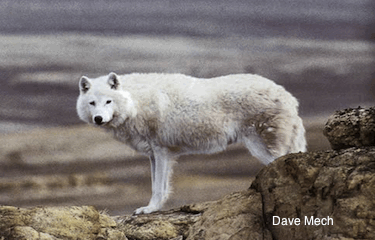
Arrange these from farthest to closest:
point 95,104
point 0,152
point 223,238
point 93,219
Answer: point 0,152 < point 95,104 < point 93,219 < point 223,238

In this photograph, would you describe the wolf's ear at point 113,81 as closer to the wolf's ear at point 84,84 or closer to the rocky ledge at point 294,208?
the wolf's ear at point 84,84

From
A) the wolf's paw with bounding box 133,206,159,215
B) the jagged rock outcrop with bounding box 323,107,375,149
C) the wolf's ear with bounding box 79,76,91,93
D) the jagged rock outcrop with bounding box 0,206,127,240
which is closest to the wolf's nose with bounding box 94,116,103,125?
the wolf's ear with bounding box 79,76,91,93

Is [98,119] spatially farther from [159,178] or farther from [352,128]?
[352,128]

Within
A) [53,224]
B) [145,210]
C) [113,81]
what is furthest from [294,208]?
[113,81]

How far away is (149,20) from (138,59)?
511 millimetres

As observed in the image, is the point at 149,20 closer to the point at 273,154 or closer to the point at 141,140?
the point at 141,140

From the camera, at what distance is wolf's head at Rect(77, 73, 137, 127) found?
503 centimetres

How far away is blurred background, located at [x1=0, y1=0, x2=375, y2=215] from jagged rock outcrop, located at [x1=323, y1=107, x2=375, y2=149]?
1668 mm

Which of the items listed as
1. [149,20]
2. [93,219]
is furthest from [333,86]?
[93,219]

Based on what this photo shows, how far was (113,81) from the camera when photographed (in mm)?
5141

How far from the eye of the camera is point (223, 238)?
149 inches

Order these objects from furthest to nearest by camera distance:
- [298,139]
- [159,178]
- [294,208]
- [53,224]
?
[298,139] < [159,178] < [53,224] < [294,208]
